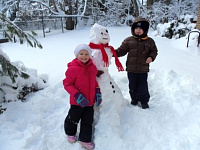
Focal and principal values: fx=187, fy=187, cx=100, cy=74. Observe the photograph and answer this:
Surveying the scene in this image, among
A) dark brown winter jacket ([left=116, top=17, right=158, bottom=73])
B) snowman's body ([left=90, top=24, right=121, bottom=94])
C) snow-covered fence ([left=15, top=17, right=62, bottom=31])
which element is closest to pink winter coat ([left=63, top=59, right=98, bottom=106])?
snowman's body ([left=90, top=24, right=121, bottom=94])

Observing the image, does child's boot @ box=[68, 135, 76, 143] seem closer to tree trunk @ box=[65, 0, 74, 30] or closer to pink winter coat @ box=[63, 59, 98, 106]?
pink winter coat @ box=[63, 59, 98, 106]

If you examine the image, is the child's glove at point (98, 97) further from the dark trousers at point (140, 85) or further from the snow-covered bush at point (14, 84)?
the snow-covered bush at point (14, 84)

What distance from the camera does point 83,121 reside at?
7.53 feet

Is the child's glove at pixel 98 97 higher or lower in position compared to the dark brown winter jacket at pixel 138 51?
lower

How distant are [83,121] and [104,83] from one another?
56 centimetres

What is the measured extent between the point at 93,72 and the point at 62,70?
7.98ft

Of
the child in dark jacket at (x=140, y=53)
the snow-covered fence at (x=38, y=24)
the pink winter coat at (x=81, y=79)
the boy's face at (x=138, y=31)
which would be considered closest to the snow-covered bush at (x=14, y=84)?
the pink winter coat at (x=81, y=79)

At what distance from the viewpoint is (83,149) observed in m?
2.16

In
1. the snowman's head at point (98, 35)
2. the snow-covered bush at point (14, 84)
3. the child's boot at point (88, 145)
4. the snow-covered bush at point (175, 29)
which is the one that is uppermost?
the snow-covered bush at point (175, 29)

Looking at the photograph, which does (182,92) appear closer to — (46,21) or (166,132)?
(166,132)

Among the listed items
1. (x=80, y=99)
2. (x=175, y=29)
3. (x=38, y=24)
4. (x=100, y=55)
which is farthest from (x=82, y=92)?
(x=38, y=24)

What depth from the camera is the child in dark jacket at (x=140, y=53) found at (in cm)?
275

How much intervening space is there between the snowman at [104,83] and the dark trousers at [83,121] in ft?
0.45

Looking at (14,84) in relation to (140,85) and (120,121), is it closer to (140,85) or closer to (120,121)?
(120,121)
